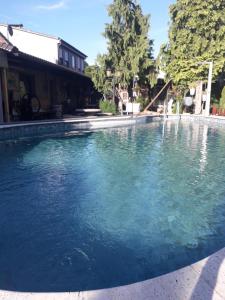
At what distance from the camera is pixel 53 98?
1770 centimetres

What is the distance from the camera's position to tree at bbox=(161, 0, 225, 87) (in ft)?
65.9

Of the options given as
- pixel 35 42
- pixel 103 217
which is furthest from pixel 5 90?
pixel 35 42

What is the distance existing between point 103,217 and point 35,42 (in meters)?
20.3

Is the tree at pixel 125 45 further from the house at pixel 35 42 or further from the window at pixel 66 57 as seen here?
the window at pixel 66 57

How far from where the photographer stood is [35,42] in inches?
818

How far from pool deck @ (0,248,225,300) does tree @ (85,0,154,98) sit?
19101 mm

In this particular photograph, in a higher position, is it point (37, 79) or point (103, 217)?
point (37, 79)

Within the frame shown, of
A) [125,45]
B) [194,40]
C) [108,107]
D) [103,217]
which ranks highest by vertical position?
[194,40]

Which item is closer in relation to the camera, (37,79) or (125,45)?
(37,79)

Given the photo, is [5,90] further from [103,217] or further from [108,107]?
[103,217]

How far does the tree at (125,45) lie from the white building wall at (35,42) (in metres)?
3.87

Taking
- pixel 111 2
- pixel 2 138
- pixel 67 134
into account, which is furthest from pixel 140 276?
pixel 111 2

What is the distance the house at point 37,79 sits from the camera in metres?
12.1

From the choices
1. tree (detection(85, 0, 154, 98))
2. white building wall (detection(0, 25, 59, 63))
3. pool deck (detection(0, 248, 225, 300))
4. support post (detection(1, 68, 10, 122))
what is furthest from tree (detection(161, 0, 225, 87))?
pool deck (detection(0, 248, 225, 300))
